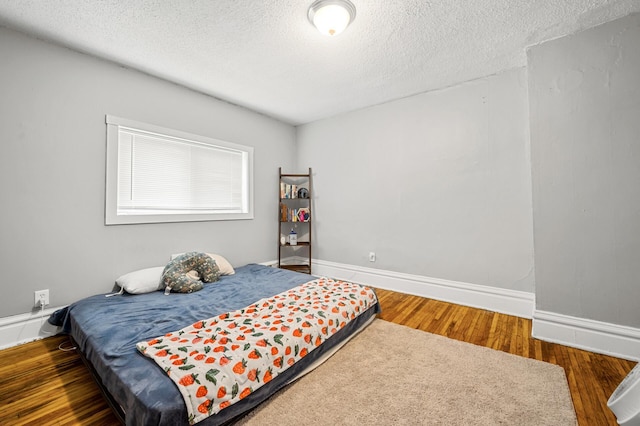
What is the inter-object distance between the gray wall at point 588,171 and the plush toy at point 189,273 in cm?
292

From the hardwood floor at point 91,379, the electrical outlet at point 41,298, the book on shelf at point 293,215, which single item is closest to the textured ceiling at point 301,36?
the book on shelf at point 293,215

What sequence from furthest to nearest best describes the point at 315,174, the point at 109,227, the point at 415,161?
the point at 315,174, the point at 415,161, the point at 109,227

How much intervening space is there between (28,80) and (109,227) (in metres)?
1.24

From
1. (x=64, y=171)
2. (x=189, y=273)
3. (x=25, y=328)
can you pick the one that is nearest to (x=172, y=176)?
(x=64, y=171)

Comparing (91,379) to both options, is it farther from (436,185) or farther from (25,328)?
(436,185)

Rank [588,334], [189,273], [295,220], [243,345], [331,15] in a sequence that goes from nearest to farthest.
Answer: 1. [243,345]
2. [331,15]
3. [588,334]
4. [189,273]
5. [295,220]

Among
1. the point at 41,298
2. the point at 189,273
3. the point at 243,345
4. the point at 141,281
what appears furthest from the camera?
the point at 189,273

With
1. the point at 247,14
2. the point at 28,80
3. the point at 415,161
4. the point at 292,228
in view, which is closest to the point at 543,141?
the point at 415,161

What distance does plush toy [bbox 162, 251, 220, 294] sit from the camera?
2.32m

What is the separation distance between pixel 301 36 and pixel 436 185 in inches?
80.0

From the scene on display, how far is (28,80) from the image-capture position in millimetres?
1978

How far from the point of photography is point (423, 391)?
1.43 metres

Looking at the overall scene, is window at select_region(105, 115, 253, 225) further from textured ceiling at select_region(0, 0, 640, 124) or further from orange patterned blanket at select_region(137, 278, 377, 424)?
orange patterned blanket at select_region(137, 278, 377, 424)

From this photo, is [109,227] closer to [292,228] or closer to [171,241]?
[171,241]
